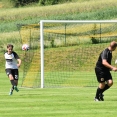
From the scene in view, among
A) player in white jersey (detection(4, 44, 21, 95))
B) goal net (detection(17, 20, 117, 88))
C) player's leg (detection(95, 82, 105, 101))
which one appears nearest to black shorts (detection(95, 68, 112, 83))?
player's leg (detection(95, 82, 105, 101))

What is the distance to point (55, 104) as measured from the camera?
63.4ft

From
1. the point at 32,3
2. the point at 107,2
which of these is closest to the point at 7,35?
the point at 107,2

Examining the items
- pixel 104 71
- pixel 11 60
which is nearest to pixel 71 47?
pixel 11 60

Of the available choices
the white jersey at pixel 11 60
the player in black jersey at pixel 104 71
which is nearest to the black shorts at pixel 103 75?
the player in black jersey at pixel 104 71

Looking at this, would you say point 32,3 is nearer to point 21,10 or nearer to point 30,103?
point 21,10

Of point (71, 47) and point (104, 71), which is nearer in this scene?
point (104, 71)

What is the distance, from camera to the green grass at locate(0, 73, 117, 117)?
17109mm

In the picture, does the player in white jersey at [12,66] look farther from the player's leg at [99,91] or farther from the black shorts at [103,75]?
the black shorts at [103,75]

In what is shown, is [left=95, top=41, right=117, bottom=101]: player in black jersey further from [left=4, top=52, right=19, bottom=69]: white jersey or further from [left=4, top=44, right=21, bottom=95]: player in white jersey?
[left=4, top=52, right=19, bottom=69]: white jersey

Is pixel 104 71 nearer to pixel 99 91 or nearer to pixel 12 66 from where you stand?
pixel 99 91

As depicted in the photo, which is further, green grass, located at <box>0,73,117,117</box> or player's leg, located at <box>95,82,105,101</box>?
player's leg, located at <box>95,82,105,101</box>

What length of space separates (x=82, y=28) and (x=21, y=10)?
106 ft

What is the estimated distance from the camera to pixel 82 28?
46.0 metres

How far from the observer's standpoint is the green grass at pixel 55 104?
56.1 feet
